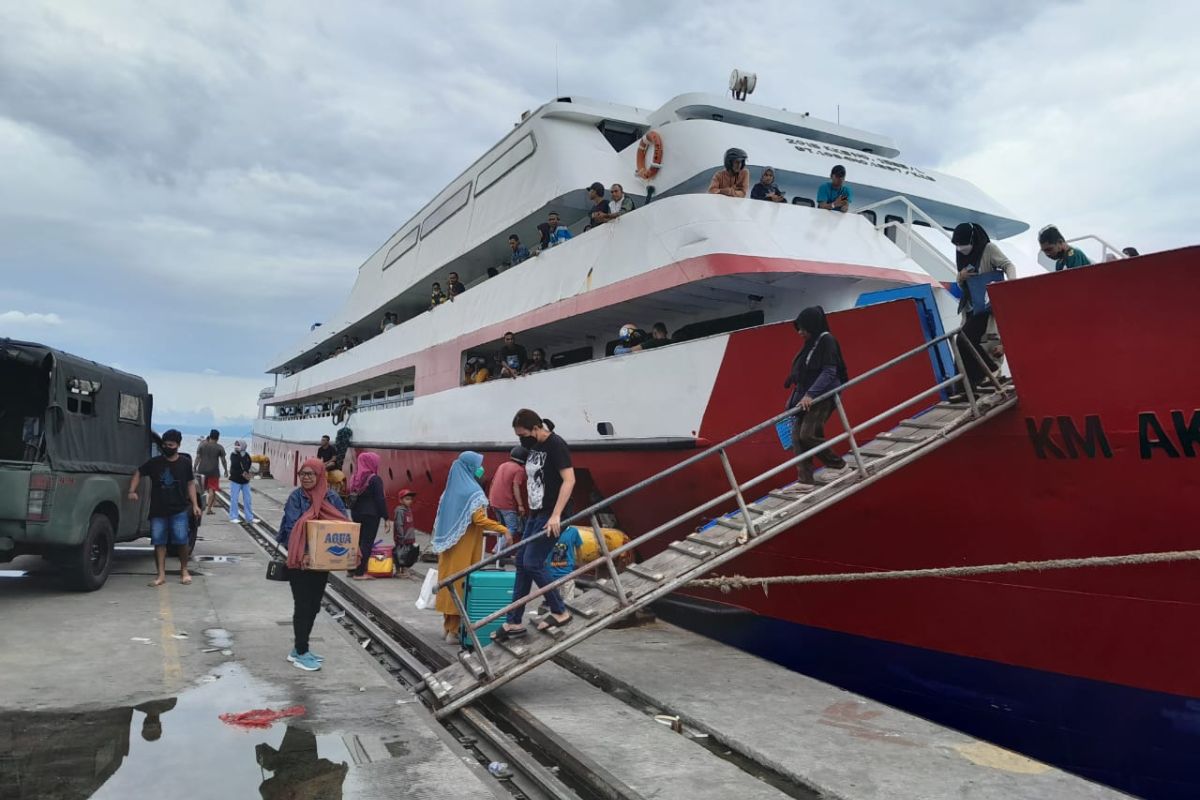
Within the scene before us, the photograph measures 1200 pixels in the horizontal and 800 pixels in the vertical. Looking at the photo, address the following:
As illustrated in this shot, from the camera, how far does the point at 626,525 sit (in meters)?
8.59

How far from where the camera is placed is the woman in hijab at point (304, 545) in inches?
222

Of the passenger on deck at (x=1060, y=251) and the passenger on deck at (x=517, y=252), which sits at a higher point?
the passenger on deck at (x=517, y=252)

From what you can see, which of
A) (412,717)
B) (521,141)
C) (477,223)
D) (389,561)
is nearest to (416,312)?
(477,223)

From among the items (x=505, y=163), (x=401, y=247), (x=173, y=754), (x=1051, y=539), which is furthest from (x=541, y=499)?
(x=401, y=247)

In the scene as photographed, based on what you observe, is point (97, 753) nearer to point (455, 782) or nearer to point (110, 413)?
point (455, 782)

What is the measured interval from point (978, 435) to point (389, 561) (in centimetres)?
709

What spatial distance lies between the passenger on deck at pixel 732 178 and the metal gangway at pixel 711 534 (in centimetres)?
322

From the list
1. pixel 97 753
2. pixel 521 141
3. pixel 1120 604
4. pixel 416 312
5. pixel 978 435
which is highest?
pixel 521 141

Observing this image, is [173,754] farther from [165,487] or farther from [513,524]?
[165,487]

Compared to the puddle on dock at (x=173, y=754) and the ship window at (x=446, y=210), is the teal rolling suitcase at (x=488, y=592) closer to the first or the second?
the puddle on dock at (x=173, y=754)

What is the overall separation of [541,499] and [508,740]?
162 centimetres

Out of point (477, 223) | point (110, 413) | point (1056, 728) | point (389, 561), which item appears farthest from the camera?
point (477, 223)

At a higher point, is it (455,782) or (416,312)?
(416,312)

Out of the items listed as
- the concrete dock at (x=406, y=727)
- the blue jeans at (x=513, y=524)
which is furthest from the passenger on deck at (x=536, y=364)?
the concrete dock at (x=406, y=727)
